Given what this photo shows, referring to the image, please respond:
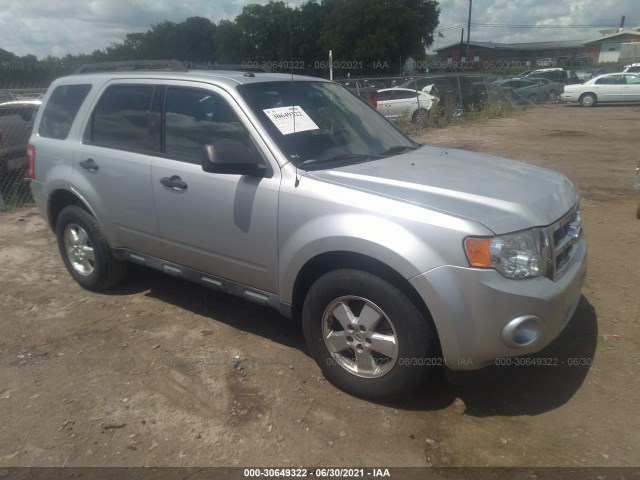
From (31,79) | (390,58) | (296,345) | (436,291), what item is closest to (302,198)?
(436,291)

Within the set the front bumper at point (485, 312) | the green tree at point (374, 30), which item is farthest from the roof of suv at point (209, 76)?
the green tree at point (374, 30)

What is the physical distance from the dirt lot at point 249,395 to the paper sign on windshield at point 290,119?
5.11 feet

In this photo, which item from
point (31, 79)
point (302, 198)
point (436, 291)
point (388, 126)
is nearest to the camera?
point (436, 291)

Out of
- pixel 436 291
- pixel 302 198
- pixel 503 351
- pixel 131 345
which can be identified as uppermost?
pixel 302 198

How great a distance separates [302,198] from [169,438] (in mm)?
1543

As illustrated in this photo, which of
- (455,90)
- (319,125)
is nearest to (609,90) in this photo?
(455,90)

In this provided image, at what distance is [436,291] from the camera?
270 centimetres

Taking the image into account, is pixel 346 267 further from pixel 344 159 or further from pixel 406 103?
pixel 406 103

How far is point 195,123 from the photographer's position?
12.5 ft

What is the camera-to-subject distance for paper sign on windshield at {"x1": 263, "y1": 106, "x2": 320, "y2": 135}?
3.55 m

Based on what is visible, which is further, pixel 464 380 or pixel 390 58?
pixel 390 58

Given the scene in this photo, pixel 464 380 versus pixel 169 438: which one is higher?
pixel 464 380

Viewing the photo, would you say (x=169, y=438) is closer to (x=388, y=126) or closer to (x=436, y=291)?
(x=436, y=291)

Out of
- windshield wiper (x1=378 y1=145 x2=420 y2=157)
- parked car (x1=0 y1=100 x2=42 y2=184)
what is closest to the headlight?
windshield wiper (x1=378 y1=145 x2=420 y2=157)
